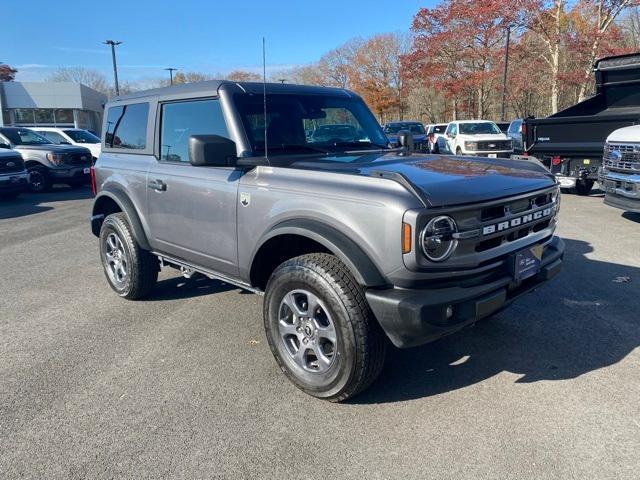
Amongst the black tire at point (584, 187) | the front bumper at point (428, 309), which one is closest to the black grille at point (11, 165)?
the front bumper at point (428, 309)

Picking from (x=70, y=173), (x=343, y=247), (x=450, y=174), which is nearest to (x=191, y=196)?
(x=343, y=247)

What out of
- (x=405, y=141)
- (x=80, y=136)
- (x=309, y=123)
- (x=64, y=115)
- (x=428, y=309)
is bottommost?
(x=428, y=309)

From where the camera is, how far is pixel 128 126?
199 inches

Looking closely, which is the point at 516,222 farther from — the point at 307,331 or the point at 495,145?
the point at 495,145

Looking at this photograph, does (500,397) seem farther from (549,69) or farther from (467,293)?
(549,69)

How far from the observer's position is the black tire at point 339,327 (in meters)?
2.89

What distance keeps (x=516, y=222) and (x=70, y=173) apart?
49.3 ft

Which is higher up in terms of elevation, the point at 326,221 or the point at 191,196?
the point at 191,196

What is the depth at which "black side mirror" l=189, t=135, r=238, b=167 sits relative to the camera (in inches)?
133

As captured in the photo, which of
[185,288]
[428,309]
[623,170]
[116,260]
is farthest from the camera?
[623,170]

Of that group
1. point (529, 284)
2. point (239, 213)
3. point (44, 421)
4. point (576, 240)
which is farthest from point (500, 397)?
point (576, 240)

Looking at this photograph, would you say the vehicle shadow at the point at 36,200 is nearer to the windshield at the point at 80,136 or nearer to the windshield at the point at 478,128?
the windshield at the point at 80,136

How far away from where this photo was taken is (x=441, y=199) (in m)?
2.76

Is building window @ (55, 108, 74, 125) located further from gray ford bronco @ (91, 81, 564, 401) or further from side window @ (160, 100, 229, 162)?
side window @ (160, 100, 229, 162)
